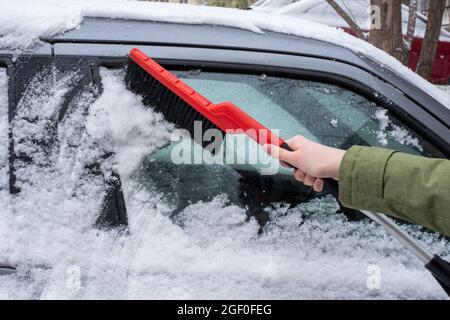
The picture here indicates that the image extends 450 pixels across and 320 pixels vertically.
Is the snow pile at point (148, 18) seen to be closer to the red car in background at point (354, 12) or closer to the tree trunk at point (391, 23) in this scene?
the tree trunk at point (391, 23)

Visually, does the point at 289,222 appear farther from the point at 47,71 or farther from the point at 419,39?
the point at 419,39

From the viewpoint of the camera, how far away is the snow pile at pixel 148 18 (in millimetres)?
1347

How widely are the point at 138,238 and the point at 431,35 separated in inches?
162

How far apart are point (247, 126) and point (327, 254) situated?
1.40 feet

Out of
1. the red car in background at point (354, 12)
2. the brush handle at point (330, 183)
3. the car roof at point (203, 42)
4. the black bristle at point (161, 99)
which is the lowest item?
the red car in background at point (354, 12)

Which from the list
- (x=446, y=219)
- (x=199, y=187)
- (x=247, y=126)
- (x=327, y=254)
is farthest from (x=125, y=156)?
(x=446, y=219)

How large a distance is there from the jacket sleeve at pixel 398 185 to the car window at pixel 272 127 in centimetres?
31

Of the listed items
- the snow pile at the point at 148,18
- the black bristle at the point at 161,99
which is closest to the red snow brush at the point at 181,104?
the black bristle at the point at 161,99

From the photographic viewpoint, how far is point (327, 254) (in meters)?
1.36

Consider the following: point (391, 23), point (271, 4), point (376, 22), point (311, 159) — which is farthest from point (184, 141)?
point (271, 4)

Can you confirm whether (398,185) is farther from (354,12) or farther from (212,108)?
(354,12)

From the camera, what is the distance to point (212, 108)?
4.10ft

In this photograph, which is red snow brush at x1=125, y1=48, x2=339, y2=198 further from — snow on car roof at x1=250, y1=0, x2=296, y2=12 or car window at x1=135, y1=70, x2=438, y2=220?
snow on car roof at x1=250, y1=0, x2=296, y2=12
